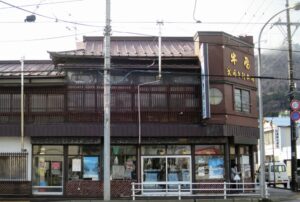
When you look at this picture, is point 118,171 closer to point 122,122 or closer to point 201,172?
point 122,122

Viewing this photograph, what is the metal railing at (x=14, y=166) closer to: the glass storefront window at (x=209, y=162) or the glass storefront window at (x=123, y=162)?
the glass storefront window at (x=123, y=162)

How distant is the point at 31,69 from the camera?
2969cm

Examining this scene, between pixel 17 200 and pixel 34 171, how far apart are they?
2.28m

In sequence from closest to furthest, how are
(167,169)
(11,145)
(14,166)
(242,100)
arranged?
(14,166) < (11,145) < (167,169) < (242,100)

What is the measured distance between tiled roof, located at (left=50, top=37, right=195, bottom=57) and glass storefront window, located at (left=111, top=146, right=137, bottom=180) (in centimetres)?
549

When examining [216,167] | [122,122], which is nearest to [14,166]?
[122,122]

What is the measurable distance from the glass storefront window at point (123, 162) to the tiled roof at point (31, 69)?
5.44 meters

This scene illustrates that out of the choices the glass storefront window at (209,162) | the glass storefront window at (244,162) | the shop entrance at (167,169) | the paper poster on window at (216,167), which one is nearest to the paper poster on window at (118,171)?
the shop entrance at (167,169)

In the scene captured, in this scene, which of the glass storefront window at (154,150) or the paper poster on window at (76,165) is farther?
the glass storefront window at (154,150)

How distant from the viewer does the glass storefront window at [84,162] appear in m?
27.2

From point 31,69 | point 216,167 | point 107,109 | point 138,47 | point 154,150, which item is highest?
point 138,47

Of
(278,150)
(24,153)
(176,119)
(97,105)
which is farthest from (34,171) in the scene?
(278,150)

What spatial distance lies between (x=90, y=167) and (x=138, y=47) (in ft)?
27.7

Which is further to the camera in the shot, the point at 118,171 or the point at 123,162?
the point at 123,162
